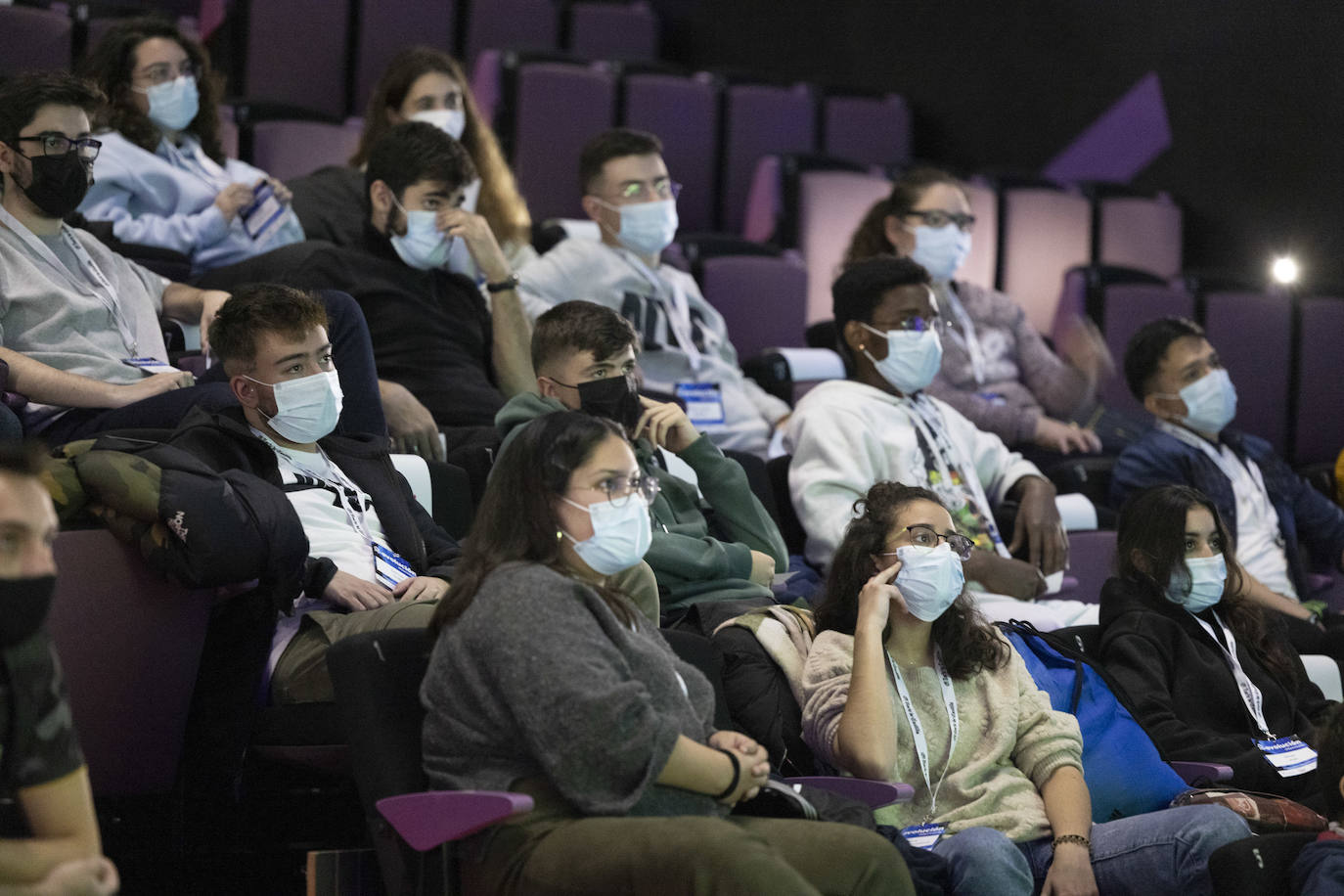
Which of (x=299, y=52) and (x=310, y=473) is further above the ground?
(x=299, y=52)

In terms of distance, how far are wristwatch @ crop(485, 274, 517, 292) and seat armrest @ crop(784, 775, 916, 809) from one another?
1757mm

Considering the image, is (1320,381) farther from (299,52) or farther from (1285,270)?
(299,52)

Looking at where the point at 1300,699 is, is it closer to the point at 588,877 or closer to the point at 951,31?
the point at 588,877

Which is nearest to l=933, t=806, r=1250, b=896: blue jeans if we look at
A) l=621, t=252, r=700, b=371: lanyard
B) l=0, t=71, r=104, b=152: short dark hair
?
l=621, t=252, r=700, b=371: lanyard

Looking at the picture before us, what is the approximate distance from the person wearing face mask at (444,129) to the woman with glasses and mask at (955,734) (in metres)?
1.88

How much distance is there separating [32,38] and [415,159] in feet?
5.94

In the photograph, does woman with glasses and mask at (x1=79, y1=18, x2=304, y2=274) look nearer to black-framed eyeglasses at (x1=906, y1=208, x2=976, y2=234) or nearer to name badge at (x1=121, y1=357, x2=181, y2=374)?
name badge at (x1=121, y1=357, x2=181, y2=374)

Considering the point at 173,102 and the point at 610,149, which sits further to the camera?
the point at 610,149

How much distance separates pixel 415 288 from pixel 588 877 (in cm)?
203

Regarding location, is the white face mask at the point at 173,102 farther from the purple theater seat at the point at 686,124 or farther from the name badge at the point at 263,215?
the purple theater seat at the point at 686,124

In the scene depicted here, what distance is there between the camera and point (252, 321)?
2.60m

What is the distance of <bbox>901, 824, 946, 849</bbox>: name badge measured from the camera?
90.7 inches

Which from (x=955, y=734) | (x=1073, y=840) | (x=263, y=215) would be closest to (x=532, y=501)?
(x=955, y=734)

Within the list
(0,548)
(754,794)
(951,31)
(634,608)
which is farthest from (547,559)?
(951,31)
